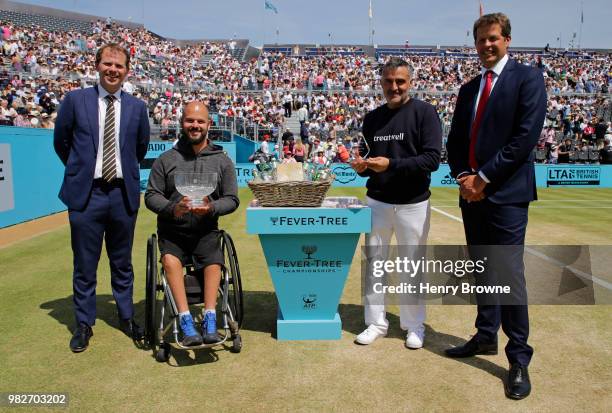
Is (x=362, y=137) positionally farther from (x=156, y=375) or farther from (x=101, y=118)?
(x=156, y=375)

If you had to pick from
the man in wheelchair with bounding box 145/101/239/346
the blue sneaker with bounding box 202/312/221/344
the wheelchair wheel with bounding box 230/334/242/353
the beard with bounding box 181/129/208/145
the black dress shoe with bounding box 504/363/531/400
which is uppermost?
the beard with bounding box 181/129/208/145

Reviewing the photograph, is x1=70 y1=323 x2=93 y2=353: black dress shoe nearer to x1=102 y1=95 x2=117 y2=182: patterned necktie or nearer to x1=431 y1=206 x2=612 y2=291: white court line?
x1=102 y1=95 x2=117 y2=182: patterned necktie

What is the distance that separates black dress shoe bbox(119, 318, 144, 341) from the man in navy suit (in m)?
2.85

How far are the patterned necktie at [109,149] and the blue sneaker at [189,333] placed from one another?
51.6 inches

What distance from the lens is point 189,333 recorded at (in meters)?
3.62

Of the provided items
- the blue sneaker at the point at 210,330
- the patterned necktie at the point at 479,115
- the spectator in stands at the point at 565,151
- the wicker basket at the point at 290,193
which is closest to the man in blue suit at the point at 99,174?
the blue sneaker at the point at 210,330

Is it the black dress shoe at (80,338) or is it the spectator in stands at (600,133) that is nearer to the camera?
the black dress shoe at (80,338)

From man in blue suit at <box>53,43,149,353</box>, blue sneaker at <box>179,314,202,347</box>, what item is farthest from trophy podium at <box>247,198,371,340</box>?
man in blue suit at <box>53,43,149,353</box>

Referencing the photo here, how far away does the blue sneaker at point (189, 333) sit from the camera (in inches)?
141

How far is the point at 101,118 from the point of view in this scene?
13.2ft

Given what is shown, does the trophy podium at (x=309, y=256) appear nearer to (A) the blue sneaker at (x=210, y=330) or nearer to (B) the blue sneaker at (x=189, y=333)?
(A) the blue sneaker at (x=210, y=330)

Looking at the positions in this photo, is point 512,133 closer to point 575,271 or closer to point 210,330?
point 210,330

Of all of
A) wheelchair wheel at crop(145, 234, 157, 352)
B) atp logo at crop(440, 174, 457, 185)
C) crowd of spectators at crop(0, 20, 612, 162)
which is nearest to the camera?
wheelchair wheel at crop(145, 234, 157, 352)

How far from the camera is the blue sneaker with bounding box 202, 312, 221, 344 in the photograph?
363 centimetres
